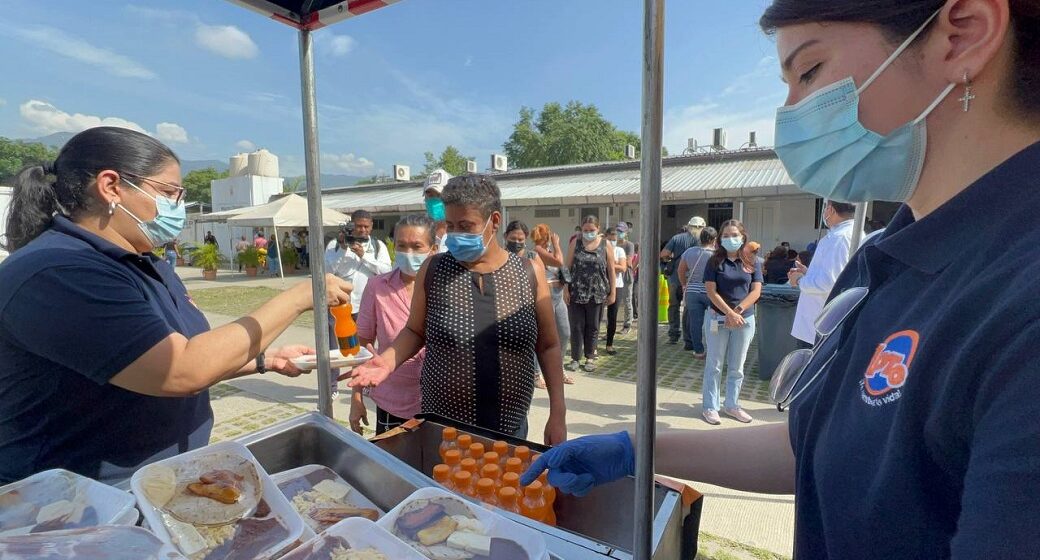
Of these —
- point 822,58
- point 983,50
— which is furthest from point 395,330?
point 983,50

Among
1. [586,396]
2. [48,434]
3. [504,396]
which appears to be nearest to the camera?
[48,434]

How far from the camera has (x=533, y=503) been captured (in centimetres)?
135

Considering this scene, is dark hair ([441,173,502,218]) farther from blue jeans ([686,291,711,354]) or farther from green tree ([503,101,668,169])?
green tree ([503,101,668,169])

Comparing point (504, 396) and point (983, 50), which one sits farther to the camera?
point (504, 396)

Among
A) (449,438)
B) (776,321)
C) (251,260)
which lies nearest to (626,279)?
(776,321)

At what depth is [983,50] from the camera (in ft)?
2.20

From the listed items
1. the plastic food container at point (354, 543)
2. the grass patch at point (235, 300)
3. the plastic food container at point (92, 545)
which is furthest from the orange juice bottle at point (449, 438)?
the grass patch at point (235, 300)

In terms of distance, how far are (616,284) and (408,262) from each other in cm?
406

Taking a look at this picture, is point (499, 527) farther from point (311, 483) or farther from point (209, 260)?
point (209, 260)

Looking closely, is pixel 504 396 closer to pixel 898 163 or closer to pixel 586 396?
pixel 898 163

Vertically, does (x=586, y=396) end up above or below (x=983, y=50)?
below

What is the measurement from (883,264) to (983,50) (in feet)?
1.04

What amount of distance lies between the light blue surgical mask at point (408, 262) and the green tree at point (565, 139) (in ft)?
126

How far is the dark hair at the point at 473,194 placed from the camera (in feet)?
7.50
